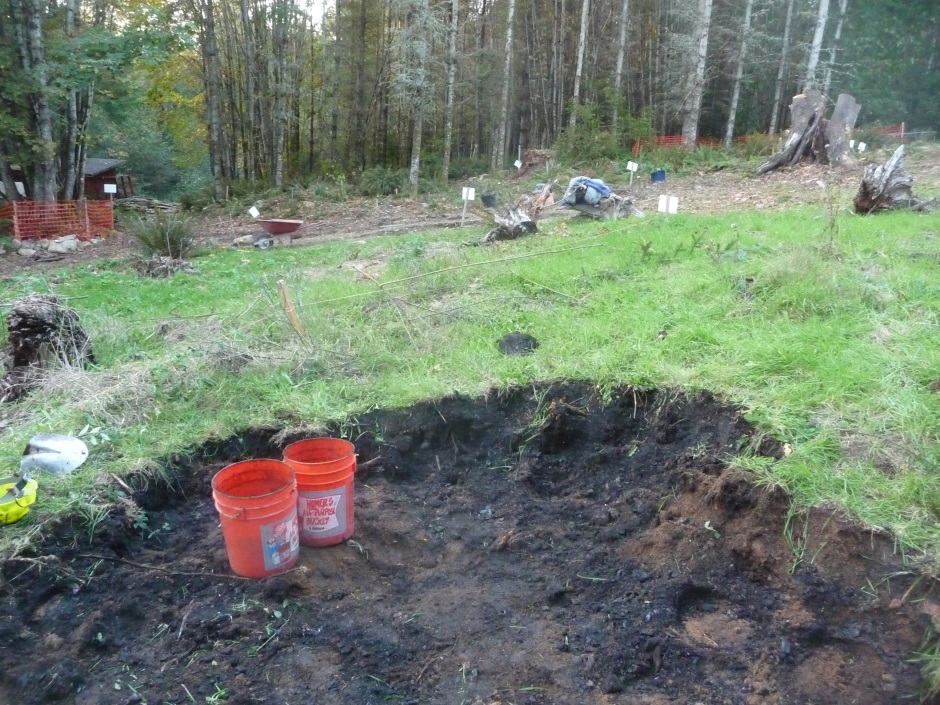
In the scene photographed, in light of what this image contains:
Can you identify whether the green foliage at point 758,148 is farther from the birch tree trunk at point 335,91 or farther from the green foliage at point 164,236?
the green foliage at point 164,236

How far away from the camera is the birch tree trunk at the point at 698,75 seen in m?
19.5

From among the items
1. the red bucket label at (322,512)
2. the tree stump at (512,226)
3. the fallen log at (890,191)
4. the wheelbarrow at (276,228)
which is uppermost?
the fallen log at (890,191)

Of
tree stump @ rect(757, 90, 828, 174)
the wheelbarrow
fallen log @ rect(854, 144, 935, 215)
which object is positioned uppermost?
tree stump @ rect(757, 90, 828, 174)

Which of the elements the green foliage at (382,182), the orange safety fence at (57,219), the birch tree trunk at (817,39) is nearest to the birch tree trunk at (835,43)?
the birch tree trunk at (817,39)

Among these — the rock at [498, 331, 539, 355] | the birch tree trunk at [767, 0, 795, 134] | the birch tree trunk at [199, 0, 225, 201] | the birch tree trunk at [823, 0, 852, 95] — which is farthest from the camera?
the birch tree trunk at [767, 0, 795, 134]

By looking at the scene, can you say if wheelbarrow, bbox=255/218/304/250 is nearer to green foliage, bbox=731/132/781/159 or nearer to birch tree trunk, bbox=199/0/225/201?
birch tree trunk, bbox=199/0/225/201

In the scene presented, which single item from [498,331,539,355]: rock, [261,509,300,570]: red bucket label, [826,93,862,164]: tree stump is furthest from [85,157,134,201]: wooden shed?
[261,509,300,570]: red bucket label

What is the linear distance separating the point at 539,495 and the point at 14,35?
16267 mm

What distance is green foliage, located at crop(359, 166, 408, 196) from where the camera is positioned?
2039 cm

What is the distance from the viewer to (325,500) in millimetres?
3619

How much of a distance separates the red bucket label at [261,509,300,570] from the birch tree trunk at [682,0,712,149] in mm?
19715

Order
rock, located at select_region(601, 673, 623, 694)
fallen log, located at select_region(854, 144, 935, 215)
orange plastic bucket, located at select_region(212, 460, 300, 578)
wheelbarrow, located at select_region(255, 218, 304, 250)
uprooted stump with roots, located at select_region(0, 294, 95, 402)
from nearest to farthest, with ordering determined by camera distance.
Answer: rock, located at select_region(601, 673, 623, 694)
orange plastic bucket, located at select_region(212, 460, 300, 578)
uprooted stump with roots, located at select_region(0, 294, 95, 402)
fallen log, located at select_region(854, 144, 935, 215)
wheelbarrow, located at select_region(255, 218, 304, 250)

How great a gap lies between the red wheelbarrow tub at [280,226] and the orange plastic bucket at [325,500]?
1048 cm

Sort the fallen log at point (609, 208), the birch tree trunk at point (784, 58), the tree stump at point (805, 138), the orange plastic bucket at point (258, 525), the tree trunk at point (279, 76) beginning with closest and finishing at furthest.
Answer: the orange plastic bucket at point (258, 525), the fallen log at point (609, 208), the tree stump at point (805, 138), the tree trunk at point (279, 76), the birch tree trunk at point (784, 58)
